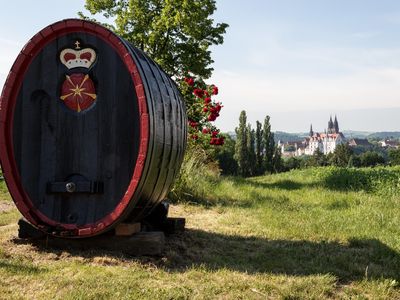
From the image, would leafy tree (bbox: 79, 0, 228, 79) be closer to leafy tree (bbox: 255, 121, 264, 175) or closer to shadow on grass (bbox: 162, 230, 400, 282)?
shadow on grass (bbox: 162, 230, 400, 282)

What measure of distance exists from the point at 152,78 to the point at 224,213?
3.81 m

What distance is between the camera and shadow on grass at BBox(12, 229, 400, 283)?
4199 millimetres

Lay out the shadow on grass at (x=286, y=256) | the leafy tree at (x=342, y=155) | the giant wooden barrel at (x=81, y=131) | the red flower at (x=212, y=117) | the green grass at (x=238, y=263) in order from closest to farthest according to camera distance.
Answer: the green grass at (x=238, y=263) → the giant wooden barrel at (x=81, y=131) → the shadow on grass at (x=286, y=256) → the red flower at (x=212, y=117) → the leafy tree at (x=342, y=155)

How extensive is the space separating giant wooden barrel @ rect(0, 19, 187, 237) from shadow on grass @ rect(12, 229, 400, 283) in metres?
0.53

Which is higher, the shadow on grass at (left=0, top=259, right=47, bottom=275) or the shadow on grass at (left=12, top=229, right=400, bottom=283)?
the shadow on grass at (left=0, top=259, right=47, bottom=275)

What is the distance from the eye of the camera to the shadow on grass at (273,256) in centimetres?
420

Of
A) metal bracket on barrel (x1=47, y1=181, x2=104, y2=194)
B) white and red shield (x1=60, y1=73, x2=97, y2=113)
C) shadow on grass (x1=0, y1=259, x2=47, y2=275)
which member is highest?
white and red shield (x1=60, y1=73, x2=97, y2=113)

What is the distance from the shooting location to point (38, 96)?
4402 mm

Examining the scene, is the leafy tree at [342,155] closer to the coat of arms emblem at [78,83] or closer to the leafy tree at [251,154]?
the leafy tree at [251,154]

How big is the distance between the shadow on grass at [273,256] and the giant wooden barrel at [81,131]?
53 cm

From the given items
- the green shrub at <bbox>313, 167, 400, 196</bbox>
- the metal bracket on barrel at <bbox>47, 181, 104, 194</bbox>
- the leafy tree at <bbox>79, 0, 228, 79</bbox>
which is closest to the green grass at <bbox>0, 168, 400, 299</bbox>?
the metal bracket on barrel at <bbox>47, 181, 104, 194</bbox>

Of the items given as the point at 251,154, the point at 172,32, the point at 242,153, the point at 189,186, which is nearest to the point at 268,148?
the point at 251,154

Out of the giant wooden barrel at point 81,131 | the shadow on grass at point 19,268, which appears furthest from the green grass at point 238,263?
the giant wooden barrel at point 81,131

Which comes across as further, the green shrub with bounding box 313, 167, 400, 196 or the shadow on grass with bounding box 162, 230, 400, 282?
the green shrub with bounding box 313, 167, 400, 196
